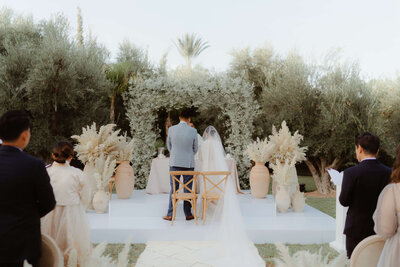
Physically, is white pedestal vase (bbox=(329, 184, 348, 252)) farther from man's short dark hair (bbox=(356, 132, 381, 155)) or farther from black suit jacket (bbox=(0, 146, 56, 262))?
black suit jacket (bbox=(0, 146, 56, 262))

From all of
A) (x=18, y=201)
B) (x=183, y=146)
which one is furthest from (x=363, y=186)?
(x=183, y=146)

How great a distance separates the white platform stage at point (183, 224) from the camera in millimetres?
5430

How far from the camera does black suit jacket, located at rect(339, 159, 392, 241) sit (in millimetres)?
2750

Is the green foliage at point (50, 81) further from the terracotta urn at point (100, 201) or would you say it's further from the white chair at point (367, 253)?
the white chair at point (367, 253)

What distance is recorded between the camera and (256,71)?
16094 millimetres

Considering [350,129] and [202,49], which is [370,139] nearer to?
[350,129]

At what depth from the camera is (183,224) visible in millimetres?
5723

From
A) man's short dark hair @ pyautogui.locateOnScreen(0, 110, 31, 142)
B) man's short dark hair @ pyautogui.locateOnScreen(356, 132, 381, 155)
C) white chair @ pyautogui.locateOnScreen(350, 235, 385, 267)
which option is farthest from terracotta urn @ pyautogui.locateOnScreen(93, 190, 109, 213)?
white chair @ pyautogui.locateOnScreen(350, 235, 385, 267)

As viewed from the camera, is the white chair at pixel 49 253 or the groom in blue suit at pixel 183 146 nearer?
the white chair at pixel 49 253

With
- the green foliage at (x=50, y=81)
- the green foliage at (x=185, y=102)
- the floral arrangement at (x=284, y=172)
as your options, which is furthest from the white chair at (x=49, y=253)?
the green foliage at (x=50, y=81)

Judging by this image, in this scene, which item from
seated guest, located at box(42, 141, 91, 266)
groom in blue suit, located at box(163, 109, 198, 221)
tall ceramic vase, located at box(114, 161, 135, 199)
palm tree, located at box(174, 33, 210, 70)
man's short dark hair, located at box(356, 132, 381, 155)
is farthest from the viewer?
palm tree, located at box(174, 33, 210, 70)

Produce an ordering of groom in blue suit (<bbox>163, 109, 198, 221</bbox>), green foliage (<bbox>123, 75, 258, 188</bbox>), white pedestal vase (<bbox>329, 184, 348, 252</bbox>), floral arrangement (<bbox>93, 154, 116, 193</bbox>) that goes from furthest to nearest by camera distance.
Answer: green foliage (<bbox>123, 75, 258, 188</bbox>) < floral arrangement (<bbox>93, 154, 116, 193</bbox>) < groom in blue suit (<bbox>163, 109, 198, 221</bbox>) < white pedestal vase (<bbox>329, 184, 348, 252</bbox>)

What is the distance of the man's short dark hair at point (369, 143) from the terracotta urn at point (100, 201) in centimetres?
520

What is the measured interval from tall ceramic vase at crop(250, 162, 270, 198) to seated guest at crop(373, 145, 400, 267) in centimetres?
530
